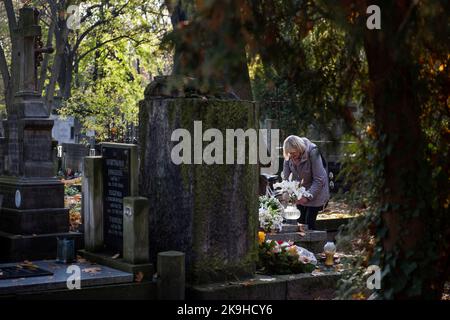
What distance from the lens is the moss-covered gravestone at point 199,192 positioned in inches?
279

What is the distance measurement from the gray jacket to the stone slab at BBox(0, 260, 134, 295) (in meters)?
3.96

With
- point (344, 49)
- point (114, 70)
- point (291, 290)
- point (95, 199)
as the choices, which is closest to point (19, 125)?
point (95, 199)

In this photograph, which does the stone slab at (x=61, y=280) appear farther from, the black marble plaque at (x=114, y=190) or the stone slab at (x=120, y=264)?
the black marble plaque at (x=114, y=190)

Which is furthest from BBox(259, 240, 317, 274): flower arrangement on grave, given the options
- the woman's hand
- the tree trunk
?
the tree trunk

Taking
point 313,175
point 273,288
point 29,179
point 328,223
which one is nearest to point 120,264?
point 273,288

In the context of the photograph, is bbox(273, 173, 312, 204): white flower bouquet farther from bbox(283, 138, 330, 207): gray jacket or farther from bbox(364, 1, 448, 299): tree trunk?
bbox(364, 1, 448, 299): tree trunk

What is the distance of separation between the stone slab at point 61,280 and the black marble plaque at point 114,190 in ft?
1.36

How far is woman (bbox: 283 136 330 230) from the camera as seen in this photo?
10.3 meters

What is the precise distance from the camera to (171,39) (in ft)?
15.1

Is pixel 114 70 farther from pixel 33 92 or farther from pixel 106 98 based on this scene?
pixel 33 92

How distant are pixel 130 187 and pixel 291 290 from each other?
1.88 metres

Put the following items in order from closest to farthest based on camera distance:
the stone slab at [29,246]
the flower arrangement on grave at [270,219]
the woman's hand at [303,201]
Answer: the stone slab at [29,246], the flower arrangement on grave at [270,219], the woman's hand at [303,201]

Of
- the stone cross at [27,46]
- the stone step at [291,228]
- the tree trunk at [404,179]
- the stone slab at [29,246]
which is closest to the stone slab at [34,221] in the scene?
the stone slab at [29,246]
